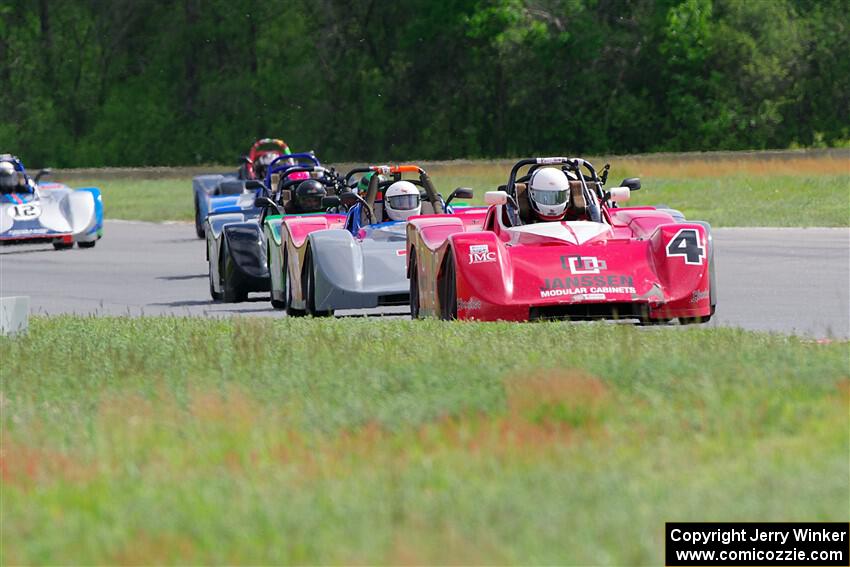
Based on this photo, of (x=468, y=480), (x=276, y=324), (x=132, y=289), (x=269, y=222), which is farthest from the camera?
(x=132, y=289)

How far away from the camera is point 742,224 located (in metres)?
30.3

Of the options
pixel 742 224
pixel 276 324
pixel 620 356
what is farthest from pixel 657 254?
pixel 742 224

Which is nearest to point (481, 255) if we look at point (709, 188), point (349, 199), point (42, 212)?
point (349, 199)

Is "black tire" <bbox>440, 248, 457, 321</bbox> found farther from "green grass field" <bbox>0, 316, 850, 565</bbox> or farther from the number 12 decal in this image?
"green grass field" <bbox>0, 316, 850, 565</bbox>

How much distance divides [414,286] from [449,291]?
1.21 meters

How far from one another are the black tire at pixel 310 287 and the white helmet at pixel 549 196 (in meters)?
2.07

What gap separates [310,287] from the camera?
16.2 meters

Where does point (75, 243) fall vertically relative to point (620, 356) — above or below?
below

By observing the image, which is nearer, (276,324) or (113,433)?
(113,433)

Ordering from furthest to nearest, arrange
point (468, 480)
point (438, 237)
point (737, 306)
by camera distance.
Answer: point (737, 306)
point (438, 237)
point (468, 480)

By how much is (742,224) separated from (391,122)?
41.6 meters

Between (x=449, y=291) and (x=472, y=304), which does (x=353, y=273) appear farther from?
(x=472, y=304)

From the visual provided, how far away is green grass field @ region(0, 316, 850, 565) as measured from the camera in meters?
6.10

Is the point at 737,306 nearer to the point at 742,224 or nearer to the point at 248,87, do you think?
the point at 742,224
